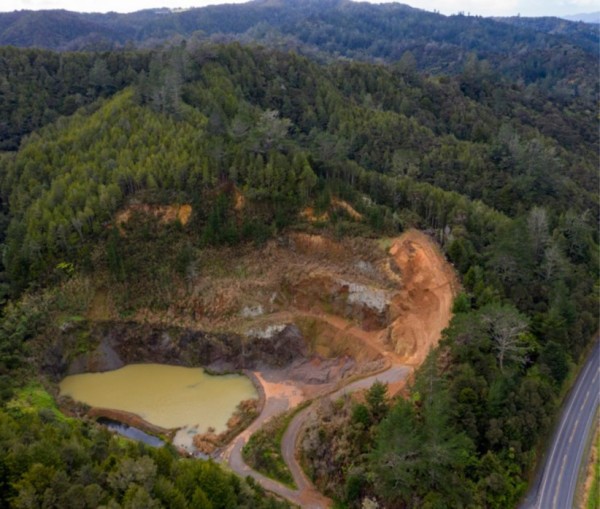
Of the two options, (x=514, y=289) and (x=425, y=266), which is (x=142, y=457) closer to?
(x=425, y=266)

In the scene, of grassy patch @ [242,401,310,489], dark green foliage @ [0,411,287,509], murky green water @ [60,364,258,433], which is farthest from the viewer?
murky green water @ [60,364,258,433]

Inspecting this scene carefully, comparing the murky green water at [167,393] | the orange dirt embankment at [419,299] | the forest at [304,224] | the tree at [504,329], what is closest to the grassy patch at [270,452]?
the forest at [304,224]

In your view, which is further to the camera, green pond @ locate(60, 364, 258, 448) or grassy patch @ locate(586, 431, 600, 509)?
green pond @ locate(60, 364, 258, 448)

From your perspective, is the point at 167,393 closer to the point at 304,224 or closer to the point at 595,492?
the point at 304,224

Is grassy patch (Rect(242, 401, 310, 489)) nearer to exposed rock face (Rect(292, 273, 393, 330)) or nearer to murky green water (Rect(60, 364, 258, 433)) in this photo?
murky green water (Rect(60, 364, 258, 433))

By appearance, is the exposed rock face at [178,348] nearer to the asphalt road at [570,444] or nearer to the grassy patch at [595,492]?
the asphalt road at [570,444]

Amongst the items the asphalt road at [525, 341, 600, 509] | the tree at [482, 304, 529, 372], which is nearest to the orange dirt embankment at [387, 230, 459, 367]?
the tree at [482, 304, 529, 372]
